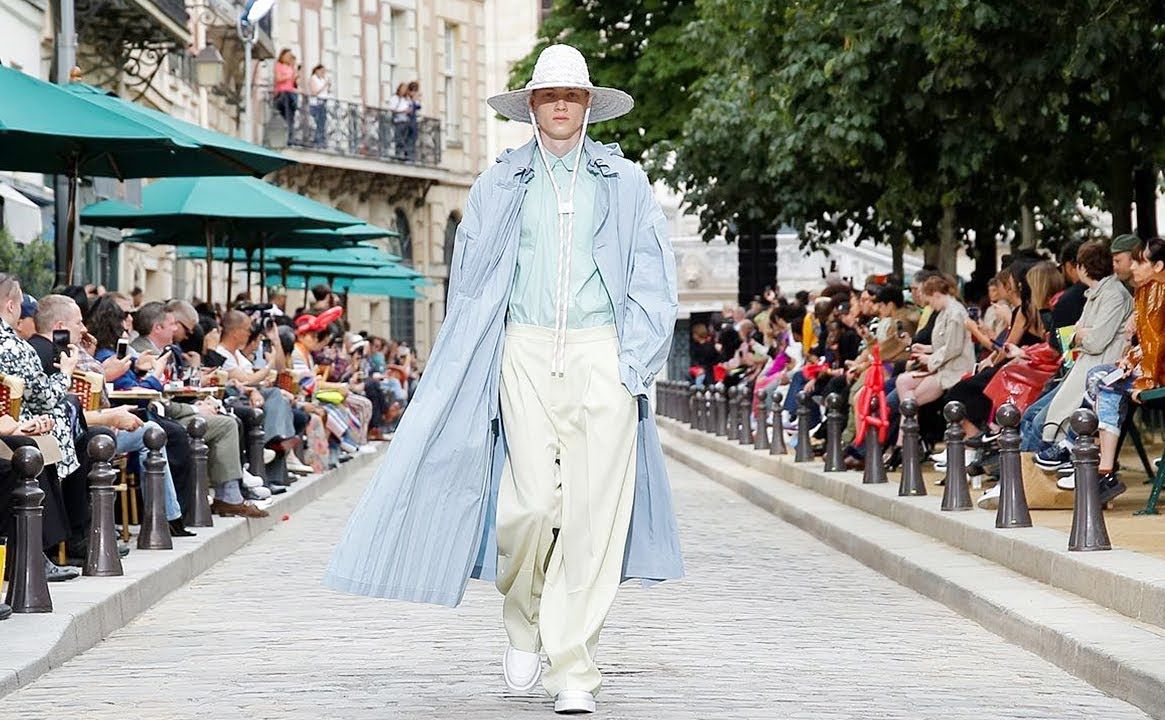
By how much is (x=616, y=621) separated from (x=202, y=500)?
4.84 m

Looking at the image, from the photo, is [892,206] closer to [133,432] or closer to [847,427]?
[847,427]

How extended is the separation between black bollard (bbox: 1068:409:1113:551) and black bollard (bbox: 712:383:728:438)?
2118cm

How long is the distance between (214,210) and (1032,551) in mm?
12752

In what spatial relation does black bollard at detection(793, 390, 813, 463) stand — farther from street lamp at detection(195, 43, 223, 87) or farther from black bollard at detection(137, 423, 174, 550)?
street lamp at detection(195, 43, 223, 87)

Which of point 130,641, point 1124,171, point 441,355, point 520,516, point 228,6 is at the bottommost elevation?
point 130,641

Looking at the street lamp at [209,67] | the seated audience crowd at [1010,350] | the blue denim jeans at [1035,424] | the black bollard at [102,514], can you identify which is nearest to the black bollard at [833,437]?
the seated audience crowd at [1010,350]

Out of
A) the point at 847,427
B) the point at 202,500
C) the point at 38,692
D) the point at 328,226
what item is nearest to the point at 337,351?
the point at 328,226

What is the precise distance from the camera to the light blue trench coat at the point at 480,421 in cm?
821

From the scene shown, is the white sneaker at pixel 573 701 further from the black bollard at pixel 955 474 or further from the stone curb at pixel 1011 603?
the black bollard at pixel 955 474

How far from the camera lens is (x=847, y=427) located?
2217 cm

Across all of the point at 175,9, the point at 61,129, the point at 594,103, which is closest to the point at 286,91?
the point at 175,9

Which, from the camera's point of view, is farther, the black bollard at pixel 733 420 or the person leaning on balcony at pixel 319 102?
the person leaning on balcony at pixel 319 102

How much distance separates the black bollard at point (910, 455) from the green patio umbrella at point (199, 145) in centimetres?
511

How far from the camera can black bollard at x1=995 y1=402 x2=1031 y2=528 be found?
13844mm
